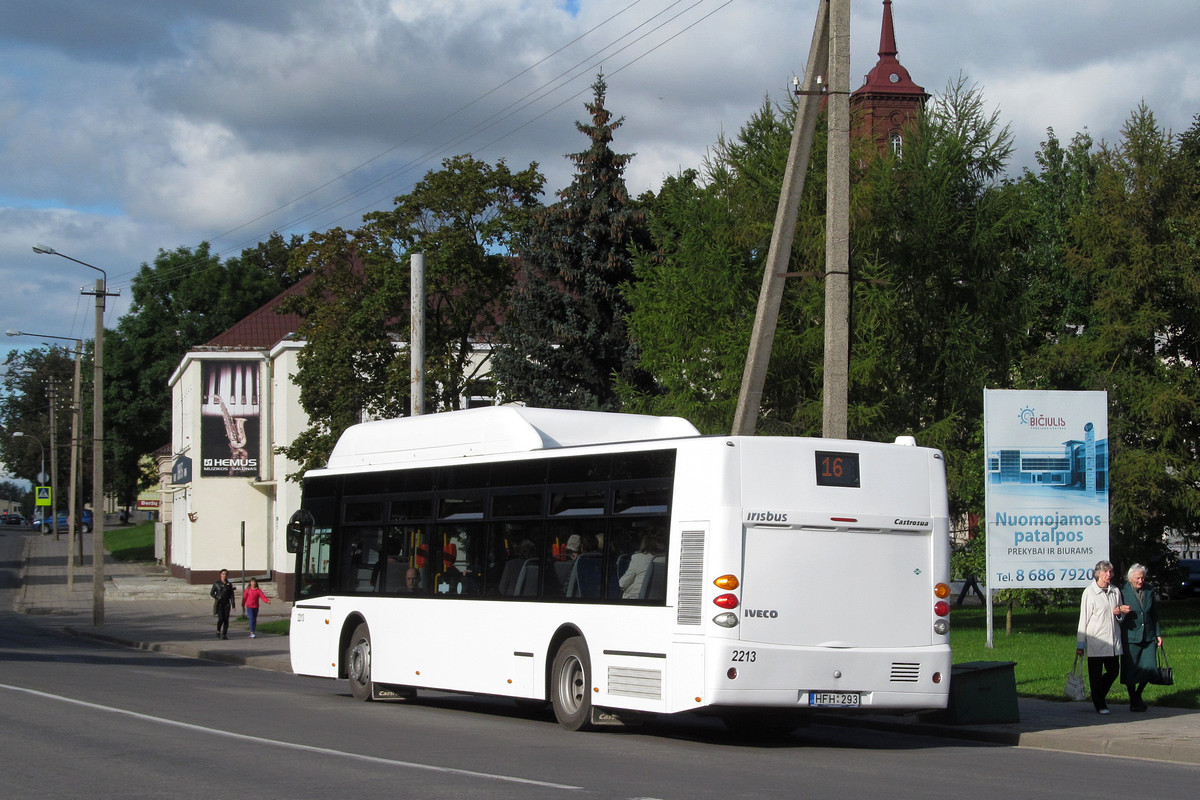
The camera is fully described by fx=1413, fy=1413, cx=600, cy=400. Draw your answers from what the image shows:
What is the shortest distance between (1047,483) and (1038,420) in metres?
0.91

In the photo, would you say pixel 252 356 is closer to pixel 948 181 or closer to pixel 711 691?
pixel 948 181

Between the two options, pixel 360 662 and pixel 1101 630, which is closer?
pixel 1101 630

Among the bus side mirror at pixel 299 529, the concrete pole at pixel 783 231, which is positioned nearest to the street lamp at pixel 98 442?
the bus side mirror at pixel 299 529

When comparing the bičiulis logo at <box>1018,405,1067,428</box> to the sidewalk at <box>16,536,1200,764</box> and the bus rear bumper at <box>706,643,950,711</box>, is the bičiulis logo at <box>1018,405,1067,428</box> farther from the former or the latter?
the bus rear bumper at <box>706,643,950,711</box>

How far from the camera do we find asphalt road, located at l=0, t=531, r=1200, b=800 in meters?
9.38

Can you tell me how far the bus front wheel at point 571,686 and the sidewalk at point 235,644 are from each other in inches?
109

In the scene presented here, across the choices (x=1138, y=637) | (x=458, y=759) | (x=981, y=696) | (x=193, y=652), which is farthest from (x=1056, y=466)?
(x=193, y=652)

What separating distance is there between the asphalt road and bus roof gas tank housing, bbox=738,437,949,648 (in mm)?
1129

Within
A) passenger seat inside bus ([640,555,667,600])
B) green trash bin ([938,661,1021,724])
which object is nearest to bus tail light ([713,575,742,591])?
passenger seat inside bus ([640,555,667,600])

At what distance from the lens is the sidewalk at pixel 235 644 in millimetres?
12633

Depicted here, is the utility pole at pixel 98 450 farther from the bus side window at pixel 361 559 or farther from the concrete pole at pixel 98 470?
the bus side window at pixel 361 559

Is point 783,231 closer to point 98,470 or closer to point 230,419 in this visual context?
point 98,470

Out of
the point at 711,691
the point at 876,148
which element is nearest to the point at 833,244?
the point at 711,691

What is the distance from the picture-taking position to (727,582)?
11.8 m
